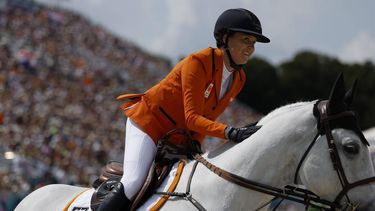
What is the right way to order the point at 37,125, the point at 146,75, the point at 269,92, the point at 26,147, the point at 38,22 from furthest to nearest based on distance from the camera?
the point at 269,92 < the point at 146,75 < the point at 38,22 < the point at 37,125 < the point at 26,147

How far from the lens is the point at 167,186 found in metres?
4.86

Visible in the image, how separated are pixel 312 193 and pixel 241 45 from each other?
4.29 feet

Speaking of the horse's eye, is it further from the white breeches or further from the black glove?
the white breeches

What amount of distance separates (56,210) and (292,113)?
2.74 metres

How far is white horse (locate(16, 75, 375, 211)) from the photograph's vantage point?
4.10 m

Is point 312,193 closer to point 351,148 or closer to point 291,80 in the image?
point 351,148

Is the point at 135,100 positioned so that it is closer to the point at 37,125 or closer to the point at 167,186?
the point at 167,186

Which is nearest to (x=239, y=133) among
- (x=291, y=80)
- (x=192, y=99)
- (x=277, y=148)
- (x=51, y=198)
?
(x=277, y=148)

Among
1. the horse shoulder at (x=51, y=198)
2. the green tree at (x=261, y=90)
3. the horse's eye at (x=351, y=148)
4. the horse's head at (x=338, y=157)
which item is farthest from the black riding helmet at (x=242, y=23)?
the green tree at (x=261, y=90)

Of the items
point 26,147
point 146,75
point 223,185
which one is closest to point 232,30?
point 223,185

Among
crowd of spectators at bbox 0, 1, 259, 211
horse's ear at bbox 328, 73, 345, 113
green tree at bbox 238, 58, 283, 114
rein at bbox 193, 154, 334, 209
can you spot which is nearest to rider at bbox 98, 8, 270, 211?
rein at bbox 193, 154, 334, 209

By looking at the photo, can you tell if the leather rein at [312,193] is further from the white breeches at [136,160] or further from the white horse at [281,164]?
the white breeches at [136,160]

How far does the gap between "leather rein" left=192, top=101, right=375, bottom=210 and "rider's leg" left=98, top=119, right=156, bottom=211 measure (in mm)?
605

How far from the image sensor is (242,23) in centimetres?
484
